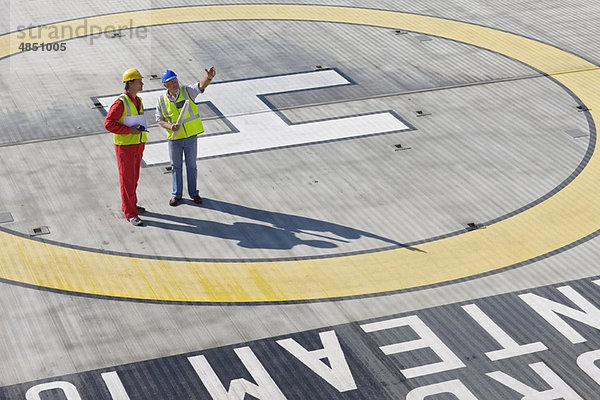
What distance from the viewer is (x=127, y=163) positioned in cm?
1483

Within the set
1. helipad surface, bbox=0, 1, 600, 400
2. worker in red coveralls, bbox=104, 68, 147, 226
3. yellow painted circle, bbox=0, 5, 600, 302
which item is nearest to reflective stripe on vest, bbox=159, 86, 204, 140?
worker in red coveralls, bbox=104, 68, 147, 226

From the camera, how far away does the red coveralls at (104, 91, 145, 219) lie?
14.7 m

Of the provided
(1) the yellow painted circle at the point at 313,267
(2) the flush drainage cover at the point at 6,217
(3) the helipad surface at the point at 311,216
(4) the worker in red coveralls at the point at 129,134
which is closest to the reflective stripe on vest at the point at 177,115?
(4) the worker in red coveralls at the point at 129,134

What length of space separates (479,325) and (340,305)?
159 centimetres

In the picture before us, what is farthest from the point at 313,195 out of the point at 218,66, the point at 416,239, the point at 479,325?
the point at 218,66

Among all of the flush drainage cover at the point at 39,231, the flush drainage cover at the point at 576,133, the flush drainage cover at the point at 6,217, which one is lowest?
the flush drainage cover at the point at 6,217

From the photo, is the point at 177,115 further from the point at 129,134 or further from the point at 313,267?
the point at 313,267

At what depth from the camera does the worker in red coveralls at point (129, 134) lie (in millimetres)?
14664

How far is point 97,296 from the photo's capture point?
43.3 feet

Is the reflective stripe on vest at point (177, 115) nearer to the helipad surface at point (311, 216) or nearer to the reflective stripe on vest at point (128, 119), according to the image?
the reflective stripe on vest at point (128, 119)

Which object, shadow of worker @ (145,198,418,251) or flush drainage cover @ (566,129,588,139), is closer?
shadow of worker @ (145,198,418,251)

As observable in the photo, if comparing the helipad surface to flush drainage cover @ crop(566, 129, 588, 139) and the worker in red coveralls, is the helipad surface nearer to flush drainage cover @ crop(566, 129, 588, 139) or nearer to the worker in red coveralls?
flush drainage cover @ crop(566, 129, 588, 139)

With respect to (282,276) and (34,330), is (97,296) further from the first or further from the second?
(282,276)

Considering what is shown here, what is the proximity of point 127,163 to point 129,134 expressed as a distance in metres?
0.39
